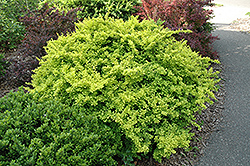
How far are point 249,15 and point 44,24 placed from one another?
9869mm

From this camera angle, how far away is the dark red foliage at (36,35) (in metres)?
3.98

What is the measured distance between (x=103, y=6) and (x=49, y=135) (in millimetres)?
4032

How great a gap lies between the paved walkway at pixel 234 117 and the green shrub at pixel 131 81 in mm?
931

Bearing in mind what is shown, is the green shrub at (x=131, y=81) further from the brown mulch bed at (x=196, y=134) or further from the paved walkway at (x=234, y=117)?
the paved walkway at (x=234, y=117)

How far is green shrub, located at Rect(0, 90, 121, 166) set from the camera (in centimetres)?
193

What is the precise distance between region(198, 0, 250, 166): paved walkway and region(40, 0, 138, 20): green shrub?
2992mm

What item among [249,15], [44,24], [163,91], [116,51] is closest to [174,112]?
[163,91]

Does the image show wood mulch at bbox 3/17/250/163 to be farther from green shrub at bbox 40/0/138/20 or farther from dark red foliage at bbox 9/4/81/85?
green shrub at bbox 40/0/138/20

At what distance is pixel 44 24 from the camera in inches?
168

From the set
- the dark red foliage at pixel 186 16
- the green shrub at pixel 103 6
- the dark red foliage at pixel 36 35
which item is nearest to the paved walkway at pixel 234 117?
the dark red foliage at pixel 186 16

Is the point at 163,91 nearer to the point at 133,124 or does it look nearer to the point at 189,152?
the point at 133,124

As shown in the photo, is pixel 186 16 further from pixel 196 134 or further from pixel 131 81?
pixel 131 81

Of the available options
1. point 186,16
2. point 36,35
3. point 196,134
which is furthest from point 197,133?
point 36,35

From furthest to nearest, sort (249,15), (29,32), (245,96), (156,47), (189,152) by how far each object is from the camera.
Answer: (249,15)
(245,96)
(29,32)
(189,152)
(156,47)
